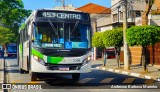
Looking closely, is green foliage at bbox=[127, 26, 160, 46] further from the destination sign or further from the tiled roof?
the tiled roof

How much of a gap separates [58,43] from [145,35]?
9284mm

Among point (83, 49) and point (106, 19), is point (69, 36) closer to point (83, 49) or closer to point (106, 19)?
point (83, 49)

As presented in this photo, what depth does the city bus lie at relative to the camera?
15727mm

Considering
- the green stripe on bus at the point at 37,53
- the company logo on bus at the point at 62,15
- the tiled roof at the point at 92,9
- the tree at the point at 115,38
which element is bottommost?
the green stripe on bus at the point at 37,53

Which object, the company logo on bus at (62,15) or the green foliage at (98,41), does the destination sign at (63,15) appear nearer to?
the company logo on bus at (62,15)

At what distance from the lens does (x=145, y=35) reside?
23625mm

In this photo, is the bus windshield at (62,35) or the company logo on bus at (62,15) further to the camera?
the company logo on bus at (62,15)

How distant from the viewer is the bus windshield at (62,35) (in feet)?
Result: 51.9

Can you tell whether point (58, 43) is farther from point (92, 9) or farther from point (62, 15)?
point (92, 9)

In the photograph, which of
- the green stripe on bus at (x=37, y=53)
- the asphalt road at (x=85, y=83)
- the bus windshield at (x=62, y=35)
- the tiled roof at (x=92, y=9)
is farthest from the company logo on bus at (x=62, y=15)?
the tiled roof at (x=92, y=9)

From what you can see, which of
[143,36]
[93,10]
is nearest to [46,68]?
[143,36]

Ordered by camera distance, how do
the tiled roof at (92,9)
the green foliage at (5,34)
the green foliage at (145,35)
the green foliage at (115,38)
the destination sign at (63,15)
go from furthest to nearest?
the green foliage at (5,34)
the tiled roof at (92,9)
the green foliage at (115,38)
the green foliage at (145,35)
the destination sign at (63,15)

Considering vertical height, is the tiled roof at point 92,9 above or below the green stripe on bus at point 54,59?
above

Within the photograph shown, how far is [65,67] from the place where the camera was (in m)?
15.9
